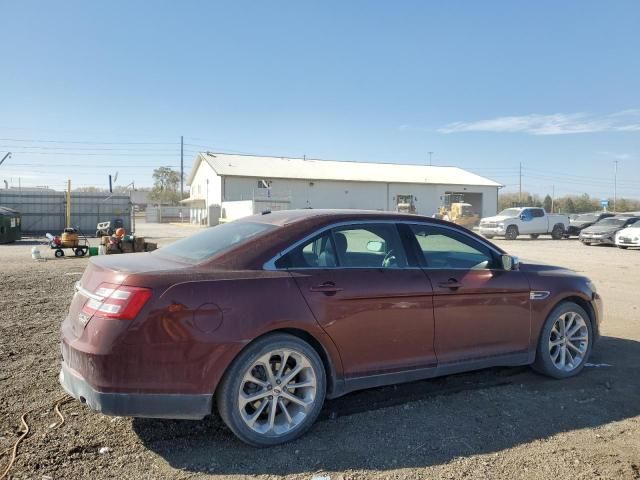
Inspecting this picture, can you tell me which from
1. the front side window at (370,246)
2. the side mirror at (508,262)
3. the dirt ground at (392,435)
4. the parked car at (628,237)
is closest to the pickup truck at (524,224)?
the parked car at (628,237)

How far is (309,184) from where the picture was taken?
183ft

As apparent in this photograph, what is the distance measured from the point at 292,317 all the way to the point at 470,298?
167 centimetres

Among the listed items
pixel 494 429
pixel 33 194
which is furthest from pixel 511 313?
pixel 33 194

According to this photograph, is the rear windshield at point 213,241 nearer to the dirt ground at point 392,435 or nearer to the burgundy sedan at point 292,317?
the burgundy sedan at point 292,317

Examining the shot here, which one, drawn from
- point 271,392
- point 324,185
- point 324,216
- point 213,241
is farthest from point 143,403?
point 324,185

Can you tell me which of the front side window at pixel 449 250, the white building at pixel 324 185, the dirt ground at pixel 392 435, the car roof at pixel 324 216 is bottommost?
the dirt ground at pixel 392 435

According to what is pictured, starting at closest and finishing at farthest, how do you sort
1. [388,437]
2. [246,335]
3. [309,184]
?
[246,335], [388,437], [309,184]

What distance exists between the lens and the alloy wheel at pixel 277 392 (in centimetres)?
352

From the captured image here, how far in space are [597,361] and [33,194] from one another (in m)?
33.9

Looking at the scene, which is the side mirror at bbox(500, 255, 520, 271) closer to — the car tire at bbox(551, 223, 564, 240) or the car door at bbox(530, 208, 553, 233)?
the car door at bbox(530, 208, 553, 233)

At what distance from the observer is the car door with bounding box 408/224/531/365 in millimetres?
4289

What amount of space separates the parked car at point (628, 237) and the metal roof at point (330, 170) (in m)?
35.1

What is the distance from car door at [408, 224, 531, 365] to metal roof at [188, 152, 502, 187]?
48.3m

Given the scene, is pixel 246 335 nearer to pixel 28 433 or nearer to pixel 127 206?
pixel 28 433
